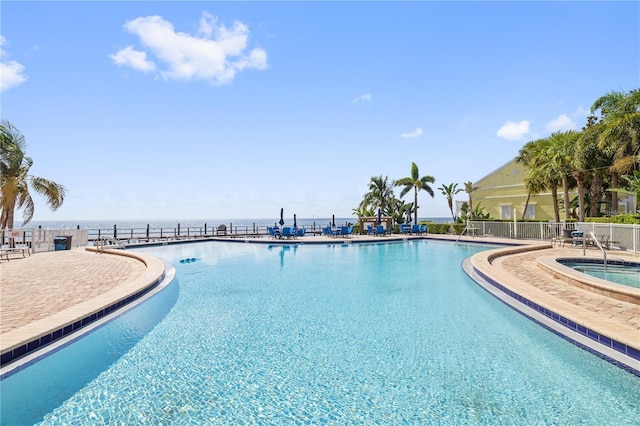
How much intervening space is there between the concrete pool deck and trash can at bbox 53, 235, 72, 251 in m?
5.08

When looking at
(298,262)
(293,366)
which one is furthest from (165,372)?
(298,262)

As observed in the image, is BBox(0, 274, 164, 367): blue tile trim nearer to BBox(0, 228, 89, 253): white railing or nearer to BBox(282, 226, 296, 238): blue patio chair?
BBox(0, 228, 89, 253): white railing

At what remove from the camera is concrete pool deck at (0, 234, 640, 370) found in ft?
13.9

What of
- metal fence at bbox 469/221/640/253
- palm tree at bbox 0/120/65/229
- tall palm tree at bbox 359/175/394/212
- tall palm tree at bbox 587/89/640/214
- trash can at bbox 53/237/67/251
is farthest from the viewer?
tall palm tree at bbox 359/175/394/212

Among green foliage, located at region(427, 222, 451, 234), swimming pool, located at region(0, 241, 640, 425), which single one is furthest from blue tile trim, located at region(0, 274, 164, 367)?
green foliage, located at region(427, 222, 451, 234)

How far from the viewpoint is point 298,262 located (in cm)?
1277

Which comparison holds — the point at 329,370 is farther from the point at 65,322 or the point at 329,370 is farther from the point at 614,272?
the point at 614,272

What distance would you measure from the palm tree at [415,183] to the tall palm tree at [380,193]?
36.2 inches

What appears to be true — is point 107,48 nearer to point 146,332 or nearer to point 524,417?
point 146,332

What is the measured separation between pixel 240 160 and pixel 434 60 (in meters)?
19.3

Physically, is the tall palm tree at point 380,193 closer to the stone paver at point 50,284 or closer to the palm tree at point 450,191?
the palm tree at point 450,191

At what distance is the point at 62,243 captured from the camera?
50.6ft

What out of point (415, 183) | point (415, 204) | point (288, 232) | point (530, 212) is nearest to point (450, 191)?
point (415, 183)

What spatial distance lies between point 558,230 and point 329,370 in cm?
1843
